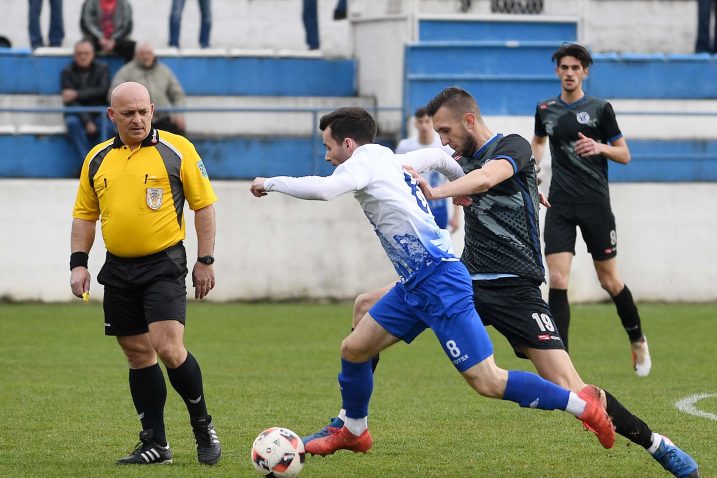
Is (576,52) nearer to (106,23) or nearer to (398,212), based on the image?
(398,212)

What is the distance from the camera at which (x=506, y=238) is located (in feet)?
23.2

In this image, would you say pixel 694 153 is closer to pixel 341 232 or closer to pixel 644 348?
pixel 341 232

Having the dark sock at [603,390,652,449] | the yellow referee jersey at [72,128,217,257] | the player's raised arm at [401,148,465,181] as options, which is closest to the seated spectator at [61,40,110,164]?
the yellow referee jersey at [72,128,217,257]

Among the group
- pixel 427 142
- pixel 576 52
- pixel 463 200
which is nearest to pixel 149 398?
pixel 463 200

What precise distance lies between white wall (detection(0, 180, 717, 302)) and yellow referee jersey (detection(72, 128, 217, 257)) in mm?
8249

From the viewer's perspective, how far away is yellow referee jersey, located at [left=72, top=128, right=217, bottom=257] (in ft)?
23.1

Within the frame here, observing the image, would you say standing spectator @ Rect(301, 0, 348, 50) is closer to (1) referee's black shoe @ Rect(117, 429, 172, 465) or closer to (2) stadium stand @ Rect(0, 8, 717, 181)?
(2) stadium stand @ Rect(0, 8, 717, 181)

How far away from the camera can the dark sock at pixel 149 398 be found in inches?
286

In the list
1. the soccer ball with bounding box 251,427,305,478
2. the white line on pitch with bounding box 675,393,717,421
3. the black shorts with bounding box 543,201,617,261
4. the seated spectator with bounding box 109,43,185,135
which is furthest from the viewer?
the seated spectator with bounding box 109,43,185,135

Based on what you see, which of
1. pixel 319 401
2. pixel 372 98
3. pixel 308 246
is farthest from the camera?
pixel 372 98

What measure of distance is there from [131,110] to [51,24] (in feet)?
39.7

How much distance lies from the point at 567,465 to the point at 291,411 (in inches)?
93.0

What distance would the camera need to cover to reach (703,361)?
1130cm

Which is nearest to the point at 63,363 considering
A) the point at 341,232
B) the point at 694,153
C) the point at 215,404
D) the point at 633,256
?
the point at 215,404
